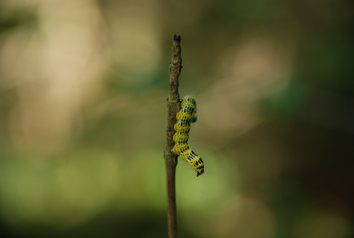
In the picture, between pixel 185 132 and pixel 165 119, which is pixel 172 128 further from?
pixel 165 119

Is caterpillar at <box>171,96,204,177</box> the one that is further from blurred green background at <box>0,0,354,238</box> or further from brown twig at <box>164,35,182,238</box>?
blurred green background at <box>0,0,354,238</box>

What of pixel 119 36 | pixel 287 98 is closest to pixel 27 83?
pixel 119 36

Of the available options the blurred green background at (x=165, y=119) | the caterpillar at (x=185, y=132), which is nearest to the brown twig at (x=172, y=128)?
the caterpillar at (x=185, y=132)

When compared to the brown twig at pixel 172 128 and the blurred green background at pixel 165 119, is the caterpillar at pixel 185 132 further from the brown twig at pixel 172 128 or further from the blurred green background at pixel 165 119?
the blurred green background at pixel 165 119

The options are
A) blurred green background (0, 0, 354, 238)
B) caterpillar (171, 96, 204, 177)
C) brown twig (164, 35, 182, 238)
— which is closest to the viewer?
brown twig (164, 35, 182, 238)

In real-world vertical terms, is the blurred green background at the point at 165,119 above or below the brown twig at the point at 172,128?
above

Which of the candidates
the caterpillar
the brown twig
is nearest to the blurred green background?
the caterpillar

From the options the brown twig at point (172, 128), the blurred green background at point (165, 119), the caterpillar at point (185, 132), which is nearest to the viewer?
the brown twig at point (172, 128)

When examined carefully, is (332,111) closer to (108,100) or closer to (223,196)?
(223,196)

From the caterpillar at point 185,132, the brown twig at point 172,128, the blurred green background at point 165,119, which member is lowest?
the brown twig at point 172,128

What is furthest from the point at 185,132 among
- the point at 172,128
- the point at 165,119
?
the point at 165,119
